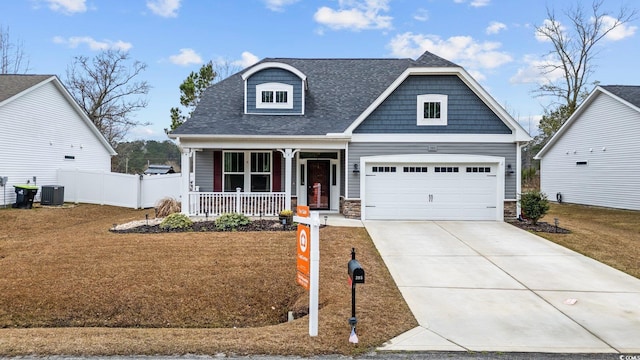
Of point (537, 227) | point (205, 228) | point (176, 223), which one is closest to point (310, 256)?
point (205, 228)

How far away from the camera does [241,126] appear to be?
45.3ft

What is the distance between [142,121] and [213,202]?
23930mm

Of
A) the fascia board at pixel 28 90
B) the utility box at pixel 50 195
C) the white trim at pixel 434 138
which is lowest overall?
the utility box at pixel 50 195

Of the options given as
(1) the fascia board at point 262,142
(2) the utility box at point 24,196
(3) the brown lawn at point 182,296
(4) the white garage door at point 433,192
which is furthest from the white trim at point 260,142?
(2) the utility box at point 24,196

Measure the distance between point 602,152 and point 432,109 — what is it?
1233cm

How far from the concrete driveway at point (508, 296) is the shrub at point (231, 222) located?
3.95 m

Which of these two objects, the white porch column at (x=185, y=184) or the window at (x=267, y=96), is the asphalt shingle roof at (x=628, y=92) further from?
the white porch column at (x=185, y=184)

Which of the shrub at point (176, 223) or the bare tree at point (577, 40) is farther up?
the bare tree at point (577, 40)

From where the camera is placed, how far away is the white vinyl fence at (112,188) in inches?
688

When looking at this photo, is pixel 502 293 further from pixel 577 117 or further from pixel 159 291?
pixel 577 117

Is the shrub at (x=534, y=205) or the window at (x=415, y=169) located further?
the window at (x=415, y=169)

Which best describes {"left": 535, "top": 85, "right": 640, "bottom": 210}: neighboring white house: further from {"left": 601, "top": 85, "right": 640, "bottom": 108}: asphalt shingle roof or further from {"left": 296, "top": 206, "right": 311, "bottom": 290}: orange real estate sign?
{"left": 296, "top": 206, "right": 311, "bottom": 290}: orange real estate sign

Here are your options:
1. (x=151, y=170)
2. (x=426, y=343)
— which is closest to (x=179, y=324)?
(x=426, y=343)

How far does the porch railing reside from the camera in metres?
13.2
